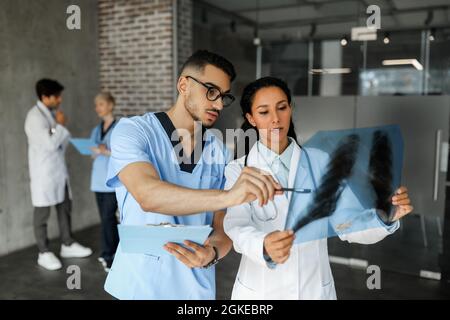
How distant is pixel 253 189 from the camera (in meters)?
1.19

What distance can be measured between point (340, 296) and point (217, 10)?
3.66 m

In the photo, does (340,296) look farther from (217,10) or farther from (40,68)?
(40,68)

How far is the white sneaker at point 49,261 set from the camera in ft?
14.3

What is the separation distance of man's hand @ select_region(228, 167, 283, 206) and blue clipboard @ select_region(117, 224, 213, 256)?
151 mm

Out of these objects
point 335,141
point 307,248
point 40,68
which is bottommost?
point 307,248

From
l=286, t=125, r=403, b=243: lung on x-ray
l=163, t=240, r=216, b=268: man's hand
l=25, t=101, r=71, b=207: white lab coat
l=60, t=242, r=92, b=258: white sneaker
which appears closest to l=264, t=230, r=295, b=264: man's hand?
l=286, t=125, r=403, b=243: lung on x-ray

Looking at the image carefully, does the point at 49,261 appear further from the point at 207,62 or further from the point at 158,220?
the point at 207,62

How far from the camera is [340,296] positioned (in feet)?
12.2

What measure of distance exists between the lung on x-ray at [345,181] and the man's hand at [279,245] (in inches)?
1.8

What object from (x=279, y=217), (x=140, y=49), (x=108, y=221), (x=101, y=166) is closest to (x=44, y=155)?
(x=101, y=166)

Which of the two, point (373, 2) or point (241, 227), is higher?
point (373, 2)

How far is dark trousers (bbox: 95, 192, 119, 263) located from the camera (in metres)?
4.32
